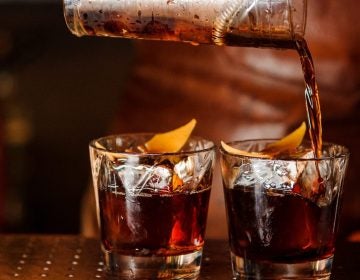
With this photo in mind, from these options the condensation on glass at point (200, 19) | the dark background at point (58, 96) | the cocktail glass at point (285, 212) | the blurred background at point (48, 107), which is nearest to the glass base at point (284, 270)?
the cocktail glass at point (285, 212)

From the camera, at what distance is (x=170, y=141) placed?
91 cm

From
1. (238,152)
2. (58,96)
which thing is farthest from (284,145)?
(58,96)

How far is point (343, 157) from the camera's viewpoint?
0.85m

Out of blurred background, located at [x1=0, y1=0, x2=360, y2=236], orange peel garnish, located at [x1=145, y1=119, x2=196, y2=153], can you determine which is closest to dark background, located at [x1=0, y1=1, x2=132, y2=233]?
blurred background, located at [x1=0, y1=0, x2=360, y2=236]

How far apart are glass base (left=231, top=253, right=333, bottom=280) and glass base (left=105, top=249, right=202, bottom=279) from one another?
5 cm

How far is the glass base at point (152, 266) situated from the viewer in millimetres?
860

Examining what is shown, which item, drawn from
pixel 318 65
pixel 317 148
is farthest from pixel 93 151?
pixel 318 65

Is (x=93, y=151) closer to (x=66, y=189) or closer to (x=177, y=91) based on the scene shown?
(x=177, y=91)

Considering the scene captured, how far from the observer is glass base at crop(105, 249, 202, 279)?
860 mm

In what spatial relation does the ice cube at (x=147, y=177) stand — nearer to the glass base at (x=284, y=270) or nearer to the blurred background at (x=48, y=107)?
the glass base at (x=284, y=270)

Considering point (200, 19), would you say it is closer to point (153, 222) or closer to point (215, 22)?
point (215, 22)

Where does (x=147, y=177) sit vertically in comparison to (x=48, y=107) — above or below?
above

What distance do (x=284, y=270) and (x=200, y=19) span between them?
0.25 meters

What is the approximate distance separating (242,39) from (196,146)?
0.41ft
